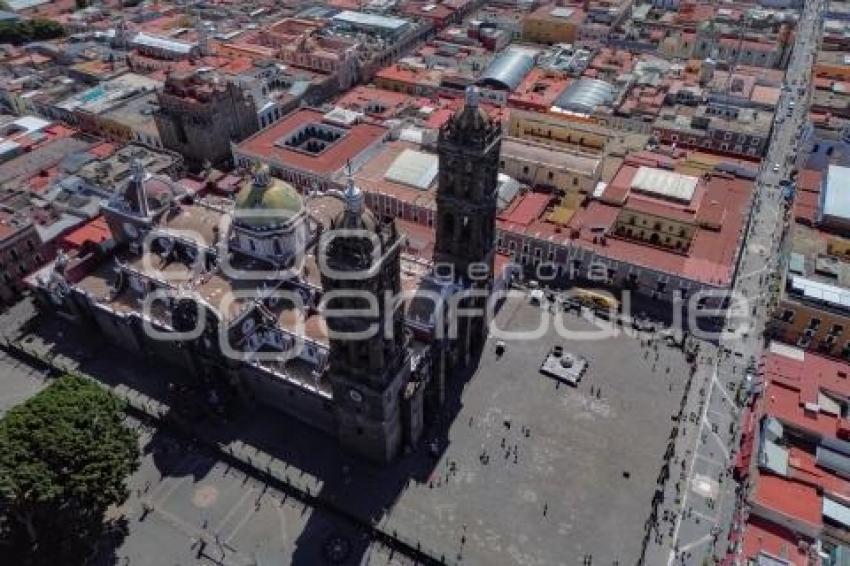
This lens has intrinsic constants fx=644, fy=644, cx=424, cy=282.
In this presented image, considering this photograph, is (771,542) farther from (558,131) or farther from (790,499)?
(558,131)

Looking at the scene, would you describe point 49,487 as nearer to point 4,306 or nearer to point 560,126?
point 4,306

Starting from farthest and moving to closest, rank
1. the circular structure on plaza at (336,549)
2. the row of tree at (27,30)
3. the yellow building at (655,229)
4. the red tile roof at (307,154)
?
the row of tree at (27,30) → the red tile roof at (307,154) → the yellow building at (655,229) → the circular structure on plaza at (336,549)

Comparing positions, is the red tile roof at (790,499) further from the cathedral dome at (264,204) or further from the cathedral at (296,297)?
the cathedral dome at (264,204)

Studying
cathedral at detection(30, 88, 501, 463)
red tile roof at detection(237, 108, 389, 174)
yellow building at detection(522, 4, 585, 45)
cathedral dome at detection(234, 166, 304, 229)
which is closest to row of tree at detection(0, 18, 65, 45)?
red tile roof at detection(237, 108, 389, 174)

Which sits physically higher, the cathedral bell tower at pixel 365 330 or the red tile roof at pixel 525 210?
the cathedral bell tower at pixel 365 330

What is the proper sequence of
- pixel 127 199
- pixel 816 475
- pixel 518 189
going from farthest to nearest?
pixel 518 189 < pixel 127 199 < pixel 816 475

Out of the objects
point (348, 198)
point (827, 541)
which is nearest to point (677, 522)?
point (827, 541)

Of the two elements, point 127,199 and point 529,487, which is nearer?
point 529,487

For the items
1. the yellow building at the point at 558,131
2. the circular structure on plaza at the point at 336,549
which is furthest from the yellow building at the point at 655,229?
the circular structure on plaza at the point at 336,549
